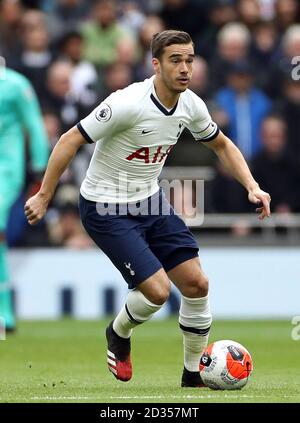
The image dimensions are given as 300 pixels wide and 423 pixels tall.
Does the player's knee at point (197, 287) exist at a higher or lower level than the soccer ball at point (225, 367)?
higher

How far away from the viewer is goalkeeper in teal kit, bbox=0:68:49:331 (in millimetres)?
13297

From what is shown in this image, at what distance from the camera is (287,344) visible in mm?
12867

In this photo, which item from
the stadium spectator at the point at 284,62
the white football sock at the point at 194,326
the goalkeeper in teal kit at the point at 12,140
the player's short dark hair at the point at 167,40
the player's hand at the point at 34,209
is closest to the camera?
the player's hand at the point at 34,209

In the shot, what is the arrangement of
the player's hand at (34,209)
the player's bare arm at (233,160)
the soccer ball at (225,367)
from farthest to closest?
the player's bare arm at (233,160), the soccer ball at (225,367), the player's hand at (34,209)

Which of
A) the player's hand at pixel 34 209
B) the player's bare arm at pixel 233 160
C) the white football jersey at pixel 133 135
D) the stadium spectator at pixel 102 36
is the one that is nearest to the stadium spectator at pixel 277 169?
the stadium spectator at pixel 102 36

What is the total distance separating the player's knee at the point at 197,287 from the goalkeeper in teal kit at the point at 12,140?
4391mm

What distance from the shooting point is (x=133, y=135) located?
917 cm

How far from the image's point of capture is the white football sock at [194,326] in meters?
9.32

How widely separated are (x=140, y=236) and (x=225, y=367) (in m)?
1.10

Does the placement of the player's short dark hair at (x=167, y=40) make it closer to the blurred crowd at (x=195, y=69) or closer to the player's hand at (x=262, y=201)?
the player's hand at (x=262, y=201)

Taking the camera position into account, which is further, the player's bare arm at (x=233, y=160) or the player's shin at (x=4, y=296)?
the player's shin at (x=4, y=296)

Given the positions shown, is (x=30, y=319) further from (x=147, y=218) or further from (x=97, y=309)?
(x=147, y=218)

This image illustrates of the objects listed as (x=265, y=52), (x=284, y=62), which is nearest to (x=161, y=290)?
(x=284, y=62)
